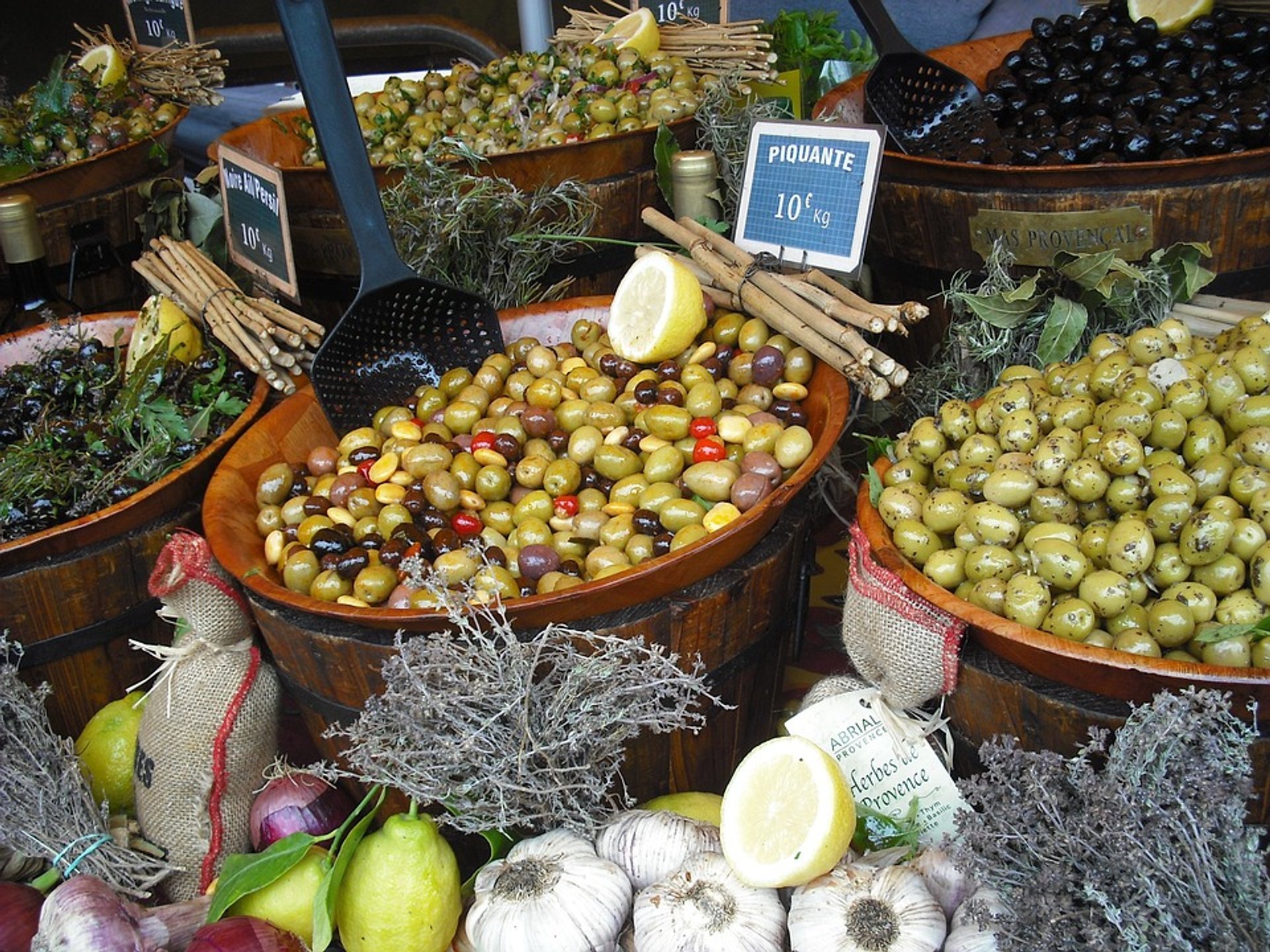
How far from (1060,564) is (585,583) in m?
0.69

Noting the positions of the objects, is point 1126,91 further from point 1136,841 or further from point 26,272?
point 26,272

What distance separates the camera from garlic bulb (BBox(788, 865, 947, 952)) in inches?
57.8

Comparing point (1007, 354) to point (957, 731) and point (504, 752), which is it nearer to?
point (957, 731)

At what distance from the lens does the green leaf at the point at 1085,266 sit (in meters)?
2.15

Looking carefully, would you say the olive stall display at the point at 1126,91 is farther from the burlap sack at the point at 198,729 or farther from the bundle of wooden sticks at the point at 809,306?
the burlap sack at the point at 198,729

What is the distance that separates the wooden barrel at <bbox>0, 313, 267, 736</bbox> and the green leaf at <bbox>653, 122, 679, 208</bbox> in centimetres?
128

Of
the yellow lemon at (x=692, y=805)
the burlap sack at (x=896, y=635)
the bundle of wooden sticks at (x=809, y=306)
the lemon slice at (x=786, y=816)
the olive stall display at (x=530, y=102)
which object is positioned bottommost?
the yellow lemon at (x=692, y=805)

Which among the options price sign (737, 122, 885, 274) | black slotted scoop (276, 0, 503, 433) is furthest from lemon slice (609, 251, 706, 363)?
black slotted scoop (276, 0, 503, 433)

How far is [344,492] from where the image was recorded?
214 cm

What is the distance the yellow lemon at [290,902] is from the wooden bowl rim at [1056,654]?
1.04 metres

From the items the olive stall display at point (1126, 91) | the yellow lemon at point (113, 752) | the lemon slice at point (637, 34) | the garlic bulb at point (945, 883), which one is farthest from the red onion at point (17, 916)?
the lemon slice at point (637, 34)

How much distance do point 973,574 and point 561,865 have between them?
0.74 m

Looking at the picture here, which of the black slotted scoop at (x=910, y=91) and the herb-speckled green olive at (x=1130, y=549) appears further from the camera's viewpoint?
the black slotted scoop at (x=910, y=91)

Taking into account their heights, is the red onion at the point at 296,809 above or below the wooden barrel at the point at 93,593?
below
